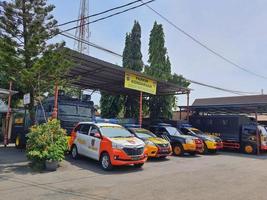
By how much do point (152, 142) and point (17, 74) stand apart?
6997mm

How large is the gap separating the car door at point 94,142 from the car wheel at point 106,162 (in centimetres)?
49

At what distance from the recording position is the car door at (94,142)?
12.5m

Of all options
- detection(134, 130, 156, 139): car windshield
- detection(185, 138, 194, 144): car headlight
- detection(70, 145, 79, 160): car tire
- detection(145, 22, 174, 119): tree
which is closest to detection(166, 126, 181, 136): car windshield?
detection(185, 138, 194, 144): car headlight

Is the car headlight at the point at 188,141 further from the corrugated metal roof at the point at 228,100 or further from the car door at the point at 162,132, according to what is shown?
the corrugated metal roof at the point at 228,100

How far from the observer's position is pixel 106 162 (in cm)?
1179

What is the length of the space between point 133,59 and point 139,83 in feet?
38.9

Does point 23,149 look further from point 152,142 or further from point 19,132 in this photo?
point 152,142

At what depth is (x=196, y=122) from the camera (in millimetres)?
26469

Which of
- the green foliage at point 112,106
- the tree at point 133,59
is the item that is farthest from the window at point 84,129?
the green foliage at point 112,106

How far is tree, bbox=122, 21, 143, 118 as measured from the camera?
30.6 meters

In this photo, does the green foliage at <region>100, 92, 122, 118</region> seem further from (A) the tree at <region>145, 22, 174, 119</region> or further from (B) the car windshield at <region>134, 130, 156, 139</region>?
(B) the car windshield at <region>134, 130, 156, 139</region>

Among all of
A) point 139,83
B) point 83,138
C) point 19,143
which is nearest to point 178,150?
point 139,83

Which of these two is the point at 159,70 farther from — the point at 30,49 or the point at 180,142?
the point at 30,49

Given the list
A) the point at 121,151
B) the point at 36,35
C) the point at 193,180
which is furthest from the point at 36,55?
the point at 193,180
